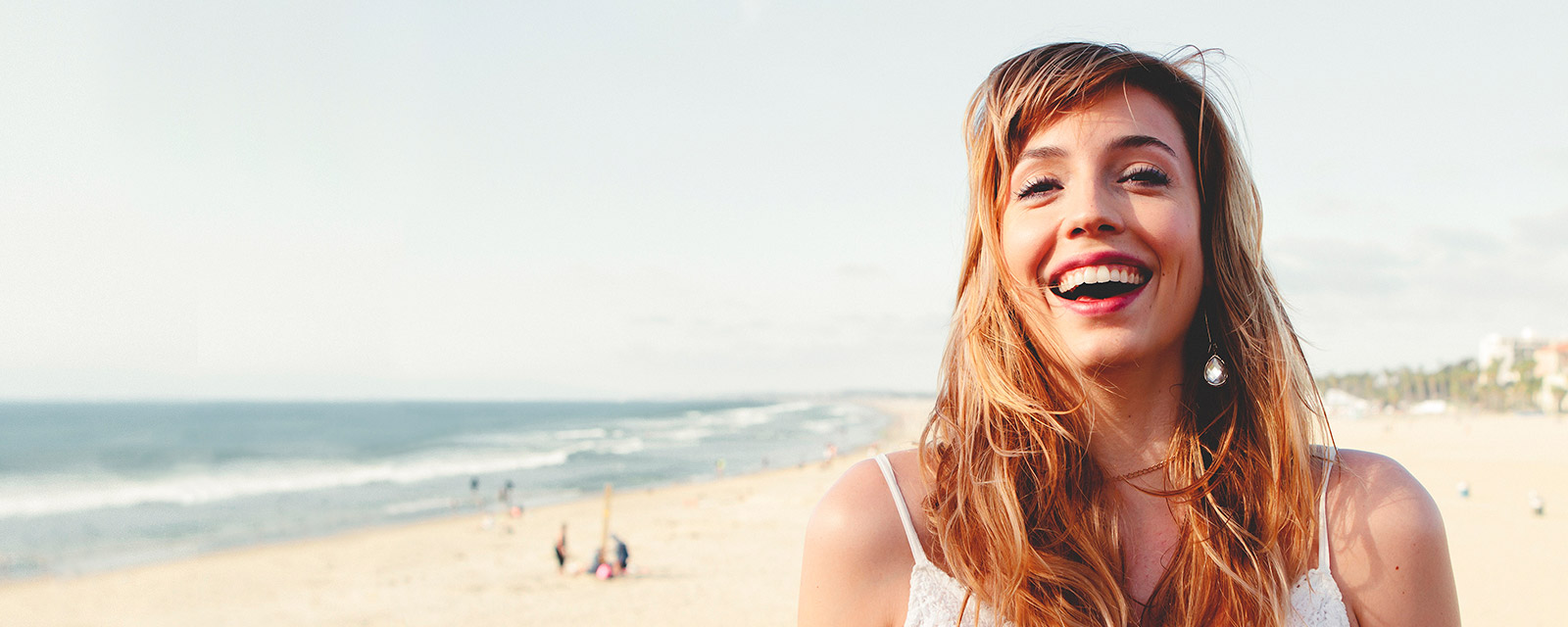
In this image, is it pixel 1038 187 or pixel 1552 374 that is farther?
pixel 1552 374

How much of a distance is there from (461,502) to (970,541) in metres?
30.9

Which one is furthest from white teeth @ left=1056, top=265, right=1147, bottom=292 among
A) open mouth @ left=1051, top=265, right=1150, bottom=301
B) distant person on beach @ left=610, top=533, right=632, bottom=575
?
distant person on beach @ left=610, top=533, right=632, bottom=575

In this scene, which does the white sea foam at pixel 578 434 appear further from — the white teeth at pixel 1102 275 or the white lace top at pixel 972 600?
the white teeth at pixel 1102 275

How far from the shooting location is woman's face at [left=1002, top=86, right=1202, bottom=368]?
4.75 feet

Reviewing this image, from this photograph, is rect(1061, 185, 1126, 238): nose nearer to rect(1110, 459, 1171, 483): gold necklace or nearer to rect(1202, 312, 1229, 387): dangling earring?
rect(1202, 312, 1229, 387): dangling earring

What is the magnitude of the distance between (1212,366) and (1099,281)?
0.34 meters

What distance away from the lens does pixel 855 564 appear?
1.46 m

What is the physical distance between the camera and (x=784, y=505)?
86.9 ft

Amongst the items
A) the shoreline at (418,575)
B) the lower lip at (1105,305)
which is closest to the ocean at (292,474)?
Answer: the shoreline at (418,575)

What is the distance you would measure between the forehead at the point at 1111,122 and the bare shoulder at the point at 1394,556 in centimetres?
67

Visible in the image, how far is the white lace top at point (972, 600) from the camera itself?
55.1 inches

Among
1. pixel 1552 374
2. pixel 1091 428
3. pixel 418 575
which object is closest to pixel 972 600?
pixel 1091 428

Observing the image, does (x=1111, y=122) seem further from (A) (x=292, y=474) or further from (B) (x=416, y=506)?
(A) (x=292, y=474)

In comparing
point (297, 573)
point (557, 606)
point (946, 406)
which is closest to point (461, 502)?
point (297, 573)
